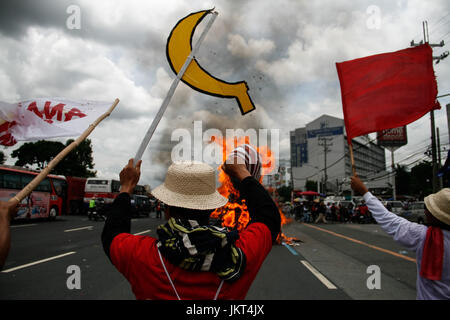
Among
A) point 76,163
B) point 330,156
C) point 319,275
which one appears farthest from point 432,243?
point 330,156

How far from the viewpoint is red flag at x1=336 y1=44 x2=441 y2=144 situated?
3.03 meters

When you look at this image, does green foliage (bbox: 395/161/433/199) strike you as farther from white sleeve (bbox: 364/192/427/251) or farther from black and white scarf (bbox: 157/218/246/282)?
black and white scarf (bbox: 157/218/246/282)

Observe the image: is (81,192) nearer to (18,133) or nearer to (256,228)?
(18,133)

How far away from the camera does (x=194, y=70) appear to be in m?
2.54

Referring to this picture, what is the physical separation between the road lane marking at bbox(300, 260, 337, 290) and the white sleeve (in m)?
3.53

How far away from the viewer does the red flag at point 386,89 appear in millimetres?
3029

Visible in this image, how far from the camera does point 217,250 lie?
1.43m

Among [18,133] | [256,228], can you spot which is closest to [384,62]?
[256,228]

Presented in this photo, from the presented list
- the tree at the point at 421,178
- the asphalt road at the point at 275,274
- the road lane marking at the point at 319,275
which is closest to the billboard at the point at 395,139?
the tree at the point at 421,178

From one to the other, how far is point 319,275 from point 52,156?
48.9 meters

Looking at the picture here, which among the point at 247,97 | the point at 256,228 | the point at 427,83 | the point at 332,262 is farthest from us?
the point at 332,262

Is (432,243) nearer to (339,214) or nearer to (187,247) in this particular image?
(187,247)

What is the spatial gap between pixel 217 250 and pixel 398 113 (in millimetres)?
2593

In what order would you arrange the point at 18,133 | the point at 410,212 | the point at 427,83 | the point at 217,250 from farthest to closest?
the point at 410,212, the point at 427,83, the point at 18,133, the point at 217,250
